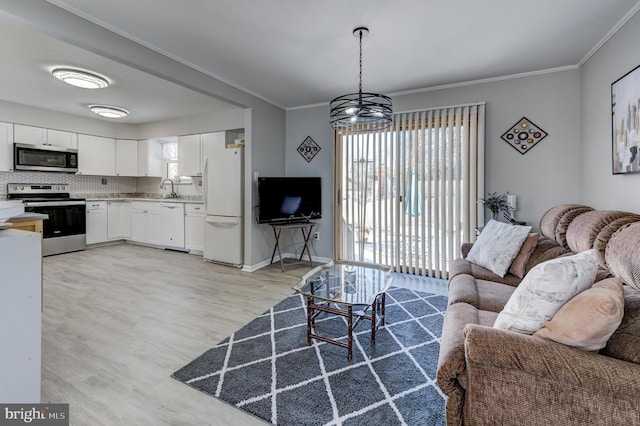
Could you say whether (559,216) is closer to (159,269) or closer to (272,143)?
(272,143)

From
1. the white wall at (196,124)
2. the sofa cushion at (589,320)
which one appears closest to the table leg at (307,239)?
the white wall at (196,124)

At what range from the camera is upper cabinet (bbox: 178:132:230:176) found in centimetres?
534

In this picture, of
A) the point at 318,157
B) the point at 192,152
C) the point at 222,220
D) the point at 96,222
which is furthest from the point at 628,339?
the point at 96,222

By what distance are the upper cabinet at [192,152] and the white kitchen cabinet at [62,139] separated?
1867 millimetres

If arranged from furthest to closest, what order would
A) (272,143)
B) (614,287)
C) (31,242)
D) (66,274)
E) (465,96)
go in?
(272,143)
(66,274)
(465,96)
(31,242)
(614,287)

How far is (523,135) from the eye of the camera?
349 centimetres

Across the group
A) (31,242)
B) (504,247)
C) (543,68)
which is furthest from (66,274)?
(543,68)

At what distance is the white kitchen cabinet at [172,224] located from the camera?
5.55m

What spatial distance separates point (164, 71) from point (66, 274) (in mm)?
3153

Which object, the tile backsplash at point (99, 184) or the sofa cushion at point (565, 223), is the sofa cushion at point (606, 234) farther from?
the tile backsplash at point (99, 184)

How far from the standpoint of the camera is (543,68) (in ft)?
10.8

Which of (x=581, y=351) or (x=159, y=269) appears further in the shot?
(x=159, y=269)

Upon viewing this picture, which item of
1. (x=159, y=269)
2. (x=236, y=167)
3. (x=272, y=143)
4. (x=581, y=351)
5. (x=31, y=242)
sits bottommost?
(x=159, y=269)

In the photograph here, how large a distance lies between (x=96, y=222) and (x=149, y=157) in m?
1.62
